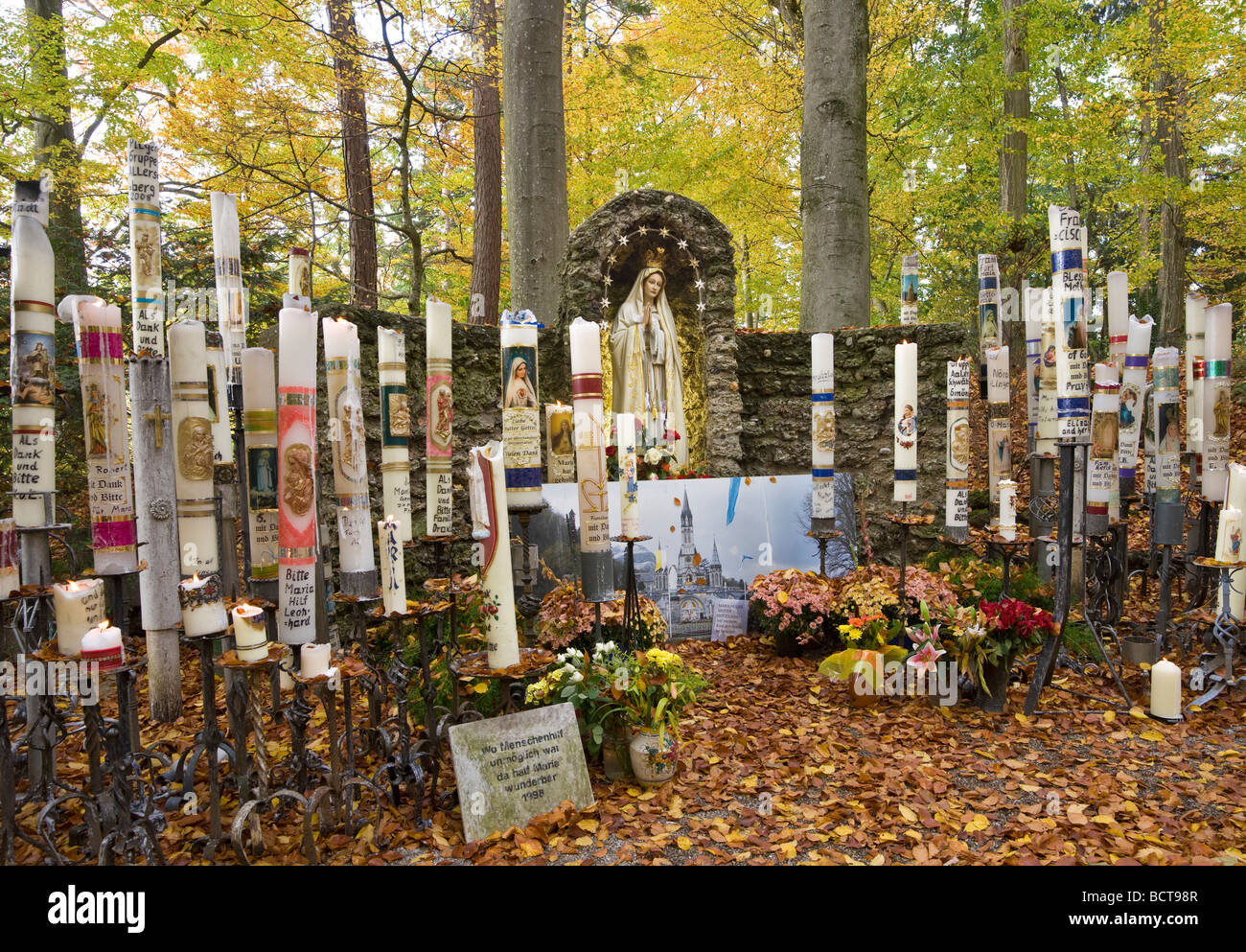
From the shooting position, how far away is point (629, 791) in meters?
3.50

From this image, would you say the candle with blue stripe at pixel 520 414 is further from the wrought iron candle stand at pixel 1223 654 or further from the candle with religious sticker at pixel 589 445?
the wrought iron candle stand at pixel 1223 654

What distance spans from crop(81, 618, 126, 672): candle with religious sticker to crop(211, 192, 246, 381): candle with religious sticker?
6.53 ft

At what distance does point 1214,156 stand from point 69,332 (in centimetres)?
2059

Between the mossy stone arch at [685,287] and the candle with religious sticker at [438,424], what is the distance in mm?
3347

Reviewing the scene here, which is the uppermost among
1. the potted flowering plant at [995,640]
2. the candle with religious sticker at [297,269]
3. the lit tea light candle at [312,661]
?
the candle with religious sticker at [297,269]

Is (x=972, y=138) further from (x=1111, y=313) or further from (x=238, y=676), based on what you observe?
(x=238, y=676)

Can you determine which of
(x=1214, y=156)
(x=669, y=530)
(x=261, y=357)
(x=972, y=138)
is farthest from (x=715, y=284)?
(x=1214, y=156)

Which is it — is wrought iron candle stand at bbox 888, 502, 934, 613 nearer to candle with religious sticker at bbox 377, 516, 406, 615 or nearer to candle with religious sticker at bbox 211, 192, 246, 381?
candle with religious sticker at bbox 377, 516, 406, 615

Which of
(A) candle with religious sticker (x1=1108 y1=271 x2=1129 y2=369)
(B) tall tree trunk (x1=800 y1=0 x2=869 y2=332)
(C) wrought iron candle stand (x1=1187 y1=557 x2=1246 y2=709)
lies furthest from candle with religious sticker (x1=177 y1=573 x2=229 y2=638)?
(B) tall tree trunk (x1=800 y1=0 x2=869 y2=332)

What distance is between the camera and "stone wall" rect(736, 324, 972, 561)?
24.7 feet

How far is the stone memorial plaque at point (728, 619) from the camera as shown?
241 inches

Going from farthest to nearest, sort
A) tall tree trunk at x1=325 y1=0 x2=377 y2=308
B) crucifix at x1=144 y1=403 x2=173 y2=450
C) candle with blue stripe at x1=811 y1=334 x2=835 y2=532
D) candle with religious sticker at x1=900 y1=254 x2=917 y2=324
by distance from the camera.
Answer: tall tree trunk at x1=325 y1=0 x2=377 y2=308, candle with religious sticker at x1=900 y1=254 x2=917 y2=324, candle with blue stripe at x1=811 y1=334 x2=835 y2=532, crucifix at x1=144 y1=403 x2=173 y2=450

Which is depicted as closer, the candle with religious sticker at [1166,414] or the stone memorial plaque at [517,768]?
the stone memorial plaque at [517,768]

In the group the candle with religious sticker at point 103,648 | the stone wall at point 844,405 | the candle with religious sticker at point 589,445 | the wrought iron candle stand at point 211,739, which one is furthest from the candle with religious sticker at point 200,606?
the stone wall at point 844,405
